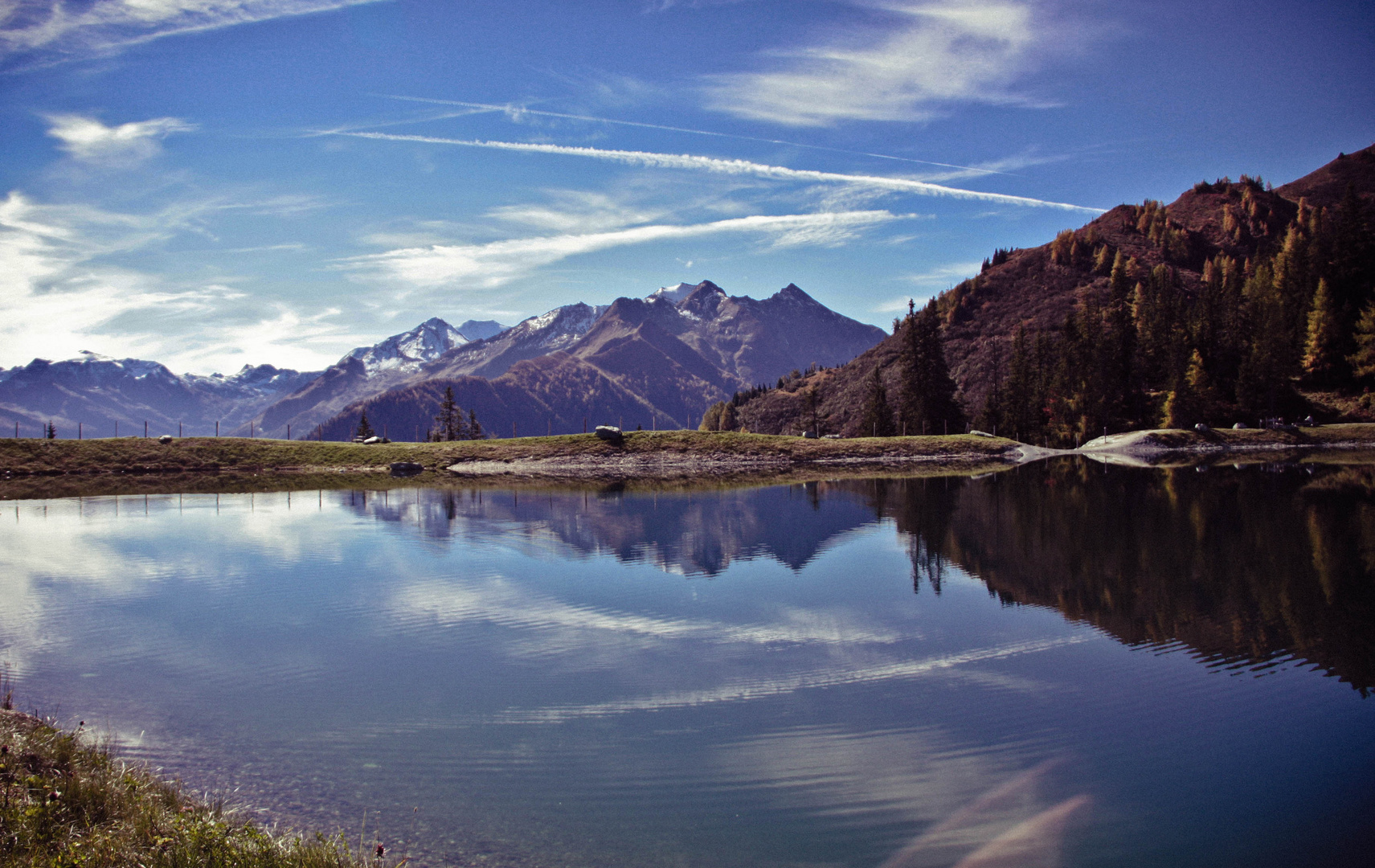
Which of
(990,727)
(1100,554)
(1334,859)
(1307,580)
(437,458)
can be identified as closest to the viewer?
(1334,859)

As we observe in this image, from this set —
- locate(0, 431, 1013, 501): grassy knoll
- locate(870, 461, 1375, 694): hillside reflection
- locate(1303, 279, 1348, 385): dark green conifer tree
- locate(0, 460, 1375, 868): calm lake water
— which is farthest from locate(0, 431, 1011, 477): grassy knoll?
locate(0, 460, 1375, 868): calm lake water

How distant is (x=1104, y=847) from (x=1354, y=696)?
794 centimetres

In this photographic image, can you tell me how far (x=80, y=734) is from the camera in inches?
476

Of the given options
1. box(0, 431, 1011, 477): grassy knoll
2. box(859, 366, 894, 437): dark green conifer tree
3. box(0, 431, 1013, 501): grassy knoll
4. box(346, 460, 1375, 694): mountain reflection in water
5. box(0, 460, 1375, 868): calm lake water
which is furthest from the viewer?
box(859, 366, 894, 437): dark green conifer tree

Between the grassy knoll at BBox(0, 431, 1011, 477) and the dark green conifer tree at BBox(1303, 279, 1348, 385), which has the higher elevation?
the dark green conifer tree at BBox(1303, 279, 1348, 385)

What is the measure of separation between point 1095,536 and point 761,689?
20.9 m

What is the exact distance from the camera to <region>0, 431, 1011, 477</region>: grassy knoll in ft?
285

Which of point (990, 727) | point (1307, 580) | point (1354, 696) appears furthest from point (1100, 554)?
point (990, 727)

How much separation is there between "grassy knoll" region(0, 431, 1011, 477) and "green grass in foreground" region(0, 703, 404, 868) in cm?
7984

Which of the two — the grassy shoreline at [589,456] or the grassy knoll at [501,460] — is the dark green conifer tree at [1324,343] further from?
the grassy knoll at [501,460]

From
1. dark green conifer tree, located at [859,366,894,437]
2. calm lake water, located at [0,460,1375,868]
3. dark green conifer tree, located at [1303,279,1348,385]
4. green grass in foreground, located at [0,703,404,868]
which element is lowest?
calm lake water, located at [0,460,1375,868]

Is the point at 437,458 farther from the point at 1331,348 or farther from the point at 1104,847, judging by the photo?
the point at 1331,348

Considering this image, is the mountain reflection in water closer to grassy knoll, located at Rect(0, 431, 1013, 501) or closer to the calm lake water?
the calm lake water

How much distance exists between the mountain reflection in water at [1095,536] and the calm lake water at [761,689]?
0.20m
